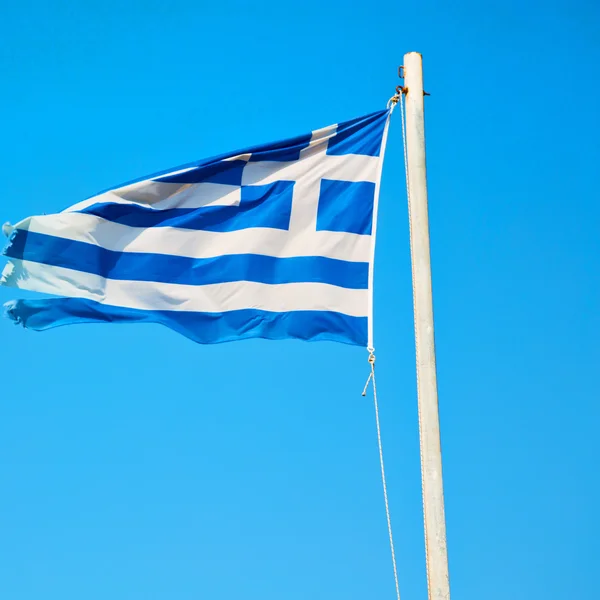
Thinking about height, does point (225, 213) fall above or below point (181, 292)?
above

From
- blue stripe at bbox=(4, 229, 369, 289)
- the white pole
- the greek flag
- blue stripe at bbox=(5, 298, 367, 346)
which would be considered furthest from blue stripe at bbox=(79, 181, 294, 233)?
the white pole

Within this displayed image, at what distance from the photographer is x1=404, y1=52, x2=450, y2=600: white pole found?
830 cm

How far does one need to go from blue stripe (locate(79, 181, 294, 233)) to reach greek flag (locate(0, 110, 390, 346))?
1cm

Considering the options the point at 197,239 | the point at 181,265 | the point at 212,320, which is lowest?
the point at 212,320

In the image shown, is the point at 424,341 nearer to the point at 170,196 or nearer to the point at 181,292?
the point at 181,292

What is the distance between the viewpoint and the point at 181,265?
11758mm

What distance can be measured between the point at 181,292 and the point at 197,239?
737mm

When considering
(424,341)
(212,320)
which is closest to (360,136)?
(212,320)

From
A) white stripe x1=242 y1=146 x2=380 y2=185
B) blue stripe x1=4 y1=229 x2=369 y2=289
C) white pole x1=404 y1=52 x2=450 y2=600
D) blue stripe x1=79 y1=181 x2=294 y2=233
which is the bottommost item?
white pole x1=404 y1=52 x2=450 y2=600

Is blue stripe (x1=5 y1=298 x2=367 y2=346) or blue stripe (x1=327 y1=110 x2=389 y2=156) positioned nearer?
blue stripe (x1=5 y1=298 x2=367 y2=346)

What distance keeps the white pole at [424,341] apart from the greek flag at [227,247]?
1.26 meters

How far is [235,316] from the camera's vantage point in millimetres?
11367

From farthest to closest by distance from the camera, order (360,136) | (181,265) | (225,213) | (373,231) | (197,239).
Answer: (225,213)
(197,239)
(181,265)
(360,136)
(373,231)

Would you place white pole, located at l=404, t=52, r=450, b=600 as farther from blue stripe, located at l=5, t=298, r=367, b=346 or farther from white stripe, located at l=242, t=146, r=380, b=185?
blue stripe, located at l=5, t=298, r=367, b=346
